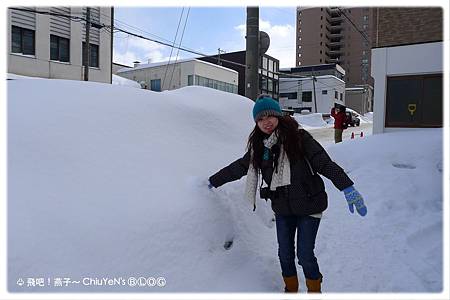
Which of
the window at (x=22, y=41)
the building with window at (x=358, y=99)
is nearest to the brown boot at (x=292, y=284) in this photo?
the window at (x=22, y=41)

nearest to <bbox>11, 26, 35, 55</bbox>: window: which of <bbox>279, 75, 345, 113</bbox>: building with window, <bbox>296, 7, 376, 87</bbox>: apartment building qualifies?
<bbox>279, 75, 345, 113</bbox>: building with window

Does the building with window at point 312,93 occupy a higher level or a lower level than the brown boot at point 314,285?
higher

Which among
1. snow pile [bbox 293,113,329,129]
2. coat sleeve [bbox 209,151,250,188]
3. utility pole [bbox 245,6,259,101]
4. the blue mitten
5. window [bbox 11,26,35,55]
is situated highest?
window [bbox 11,26,35,55]

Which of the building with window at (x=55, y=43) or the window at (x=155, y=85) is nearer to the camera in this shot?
the building with window at (x=55, y=43)

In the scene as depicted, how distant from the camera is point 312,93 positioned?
154 ft

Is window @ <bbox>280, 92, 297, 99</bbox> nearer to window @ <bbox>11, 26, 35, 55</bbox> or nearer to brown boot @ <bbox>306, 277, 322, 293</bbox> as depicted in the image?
window @ <bbox>11, 26, 35, 55</bbox>

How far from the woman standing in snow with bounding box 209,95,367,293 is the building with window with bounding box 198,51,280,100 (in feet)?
121

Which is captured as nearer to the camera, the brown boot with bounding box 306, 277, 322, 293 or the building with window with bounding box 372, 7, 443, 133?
the brown boot with bounding box 306, 277, 322, 293

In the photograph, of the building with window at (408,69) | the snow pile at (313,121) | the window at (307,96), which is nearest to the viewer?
the building with window at (408,69)

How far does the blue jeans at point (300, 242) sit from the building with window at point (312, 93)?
44643 millimetres

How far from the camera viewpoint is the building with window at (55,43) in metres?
17.8

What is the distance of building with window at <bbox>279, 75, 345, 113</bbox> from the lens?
45438mm

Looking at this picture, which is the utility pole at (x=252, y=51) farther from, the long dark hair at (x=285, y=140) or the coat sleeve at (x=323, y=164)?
the coat sleeve at (x=323, y=164)
